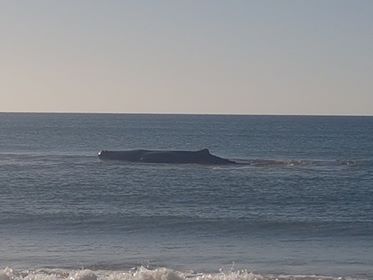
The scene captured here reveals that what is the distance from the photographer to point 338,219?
126 feet

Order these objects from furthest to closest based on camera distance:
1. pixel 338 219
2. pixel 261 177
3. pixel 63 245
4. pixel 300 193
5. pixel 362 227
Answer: pixel 261 177, pixel 300 193, pixel 338 219, pixel 362 227, pixel 63 245

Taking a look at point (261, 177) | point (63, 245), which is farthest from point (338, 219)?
point (261, 177)

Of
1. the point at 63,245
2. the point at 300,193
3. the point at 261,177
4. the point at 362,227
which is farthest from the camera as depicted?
the point at 261,177

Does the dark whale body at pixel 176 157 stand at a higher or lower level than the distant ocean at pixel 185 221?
higher

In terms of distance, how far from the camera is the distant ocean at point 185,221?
25844mm

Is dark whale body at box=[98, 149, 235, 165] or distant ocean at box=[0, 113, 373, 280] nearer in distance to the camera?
distant ocean at box=[0, 113, 373, 280]

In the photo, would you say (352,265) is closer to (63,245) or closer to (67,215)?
(63,245)

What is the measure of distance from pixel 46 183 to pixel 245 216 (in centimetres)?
1837

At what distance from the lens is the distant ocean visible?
84.8ft

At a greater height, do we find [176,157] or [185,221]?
[176,157]

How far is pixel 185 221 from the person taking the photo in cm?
3688

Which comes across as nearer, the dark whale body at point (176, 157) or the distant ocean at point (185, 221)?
the distant ocean at point (185, 221)

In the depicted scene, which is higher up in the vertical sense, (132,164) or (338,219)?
(132,164)

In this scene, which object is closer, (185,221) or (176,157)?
(185,221)
